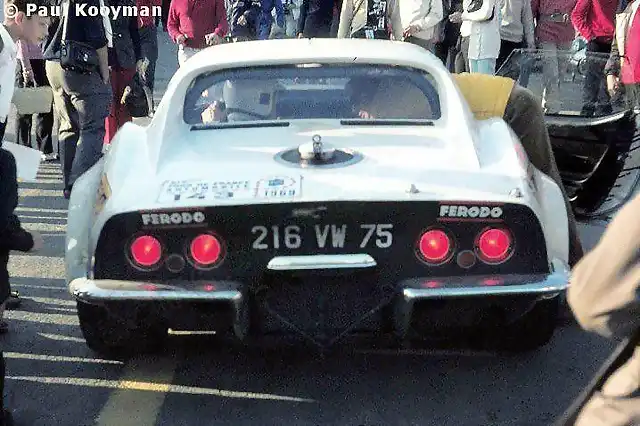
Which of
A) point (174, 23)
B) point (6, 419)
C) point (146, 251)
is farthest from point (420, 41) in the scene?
point (6, 419)

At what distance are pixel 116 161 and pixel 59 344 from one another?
1.02 metres

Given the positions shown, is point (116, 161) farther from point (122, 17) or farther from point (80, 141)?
point (122, 17)

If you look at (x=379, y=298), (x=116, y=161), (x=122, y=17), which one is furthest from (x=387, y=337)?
(x=122, y=17)

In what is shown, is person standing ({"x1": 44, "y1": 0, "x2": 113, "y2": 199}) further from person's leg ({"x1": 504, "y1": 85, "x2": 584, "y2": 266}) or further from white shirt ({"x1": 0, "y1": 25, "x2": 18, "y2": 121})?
person's leg ({"x1": 504, "y1": 85, "x2": 584, "y2": 266})

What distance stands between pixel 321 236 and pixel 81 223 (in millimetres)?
1164

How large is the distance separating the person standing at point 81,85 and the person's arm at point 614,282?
5.30 metres

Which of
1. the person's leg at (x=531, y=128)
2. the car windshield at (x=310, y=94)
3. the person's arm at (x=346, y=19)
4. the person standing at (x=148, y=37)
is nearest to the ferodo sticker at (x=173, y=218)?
the car windshield at (x=310, y=94)

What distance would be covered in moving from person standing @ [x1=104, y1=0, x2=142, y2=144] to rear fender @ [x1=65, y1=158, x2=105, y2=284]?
4.07m

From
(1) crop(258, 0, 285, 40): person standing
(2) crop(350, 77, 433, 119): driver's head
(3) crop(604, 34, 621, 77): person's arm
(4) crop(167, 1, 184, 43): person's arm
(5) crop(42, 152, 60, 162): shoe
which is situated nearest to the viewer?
(2) crop(350, 77, 433, 119): driver's head

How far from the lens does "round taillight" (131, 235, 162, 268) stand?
3.69 metres

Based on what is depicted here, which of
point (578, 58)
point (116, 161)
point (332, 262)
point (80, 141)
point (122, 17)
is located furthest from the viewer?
point (122, 17)

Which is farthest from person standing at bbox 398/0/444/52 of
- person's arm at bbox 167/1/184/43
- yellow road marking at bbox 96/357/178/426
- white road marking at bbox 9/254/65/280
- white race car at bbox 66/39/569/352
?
yellow road marking at bbox 96/357/178/426

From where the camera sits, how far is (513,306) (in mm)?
3801

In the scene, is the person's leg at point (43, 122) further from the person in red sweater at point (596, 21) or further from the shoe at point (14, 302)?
the person in red sweater at point (596, 21)
